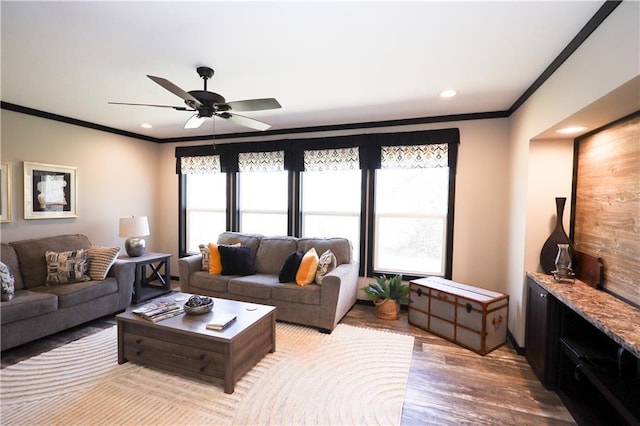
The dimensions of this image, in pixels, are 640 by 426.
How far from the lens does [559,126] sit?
2.21 m

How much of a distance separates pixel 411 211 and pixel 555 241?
1.65 meters

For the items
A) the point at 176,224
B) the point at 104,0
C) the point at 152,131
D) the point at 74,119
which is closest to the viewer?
the point at 104,0

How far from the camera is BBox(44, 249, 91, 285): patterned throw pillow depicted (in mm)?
3252

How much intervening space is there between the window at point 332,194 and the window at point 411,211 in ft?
1.04

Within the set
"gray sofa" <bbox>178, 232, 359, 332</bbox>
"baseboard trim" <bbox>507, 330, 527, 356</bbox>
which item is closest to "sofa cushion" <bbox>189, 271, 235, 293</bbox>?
"gray sofa" <bbox>178, 232, 359, 332</bbox>

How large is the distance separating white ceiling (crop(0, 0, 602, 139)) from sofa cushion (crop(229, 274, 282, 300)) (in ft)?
6.91

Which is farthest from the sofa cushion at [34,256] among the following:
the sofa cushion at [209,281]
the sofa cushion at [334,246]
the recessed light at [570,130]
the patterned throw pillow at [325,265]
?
the recessed light at [570,130]

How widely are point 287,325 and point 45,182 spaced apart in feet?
11.7

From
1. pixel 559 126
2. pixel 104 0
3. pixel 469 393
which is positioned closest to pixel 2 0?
pixel 104 0

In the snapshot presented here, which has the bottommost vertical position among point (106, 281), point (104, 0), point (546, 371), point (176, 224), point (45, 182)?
point (546, 371)

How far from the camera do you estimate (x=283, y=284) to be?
11.2 feet

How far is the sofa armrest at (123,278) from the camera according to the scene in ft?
11.8

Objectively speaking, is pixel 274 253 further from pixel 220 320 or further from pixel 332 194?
pixel 220 320

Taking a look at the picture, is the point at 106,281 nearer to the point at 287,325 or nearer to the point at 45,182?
the point at 45,182
